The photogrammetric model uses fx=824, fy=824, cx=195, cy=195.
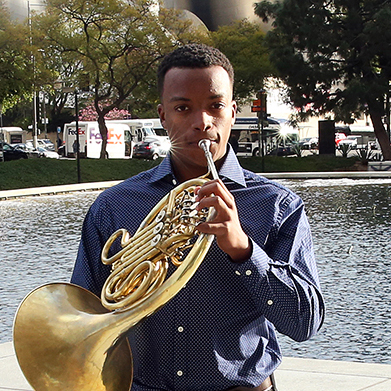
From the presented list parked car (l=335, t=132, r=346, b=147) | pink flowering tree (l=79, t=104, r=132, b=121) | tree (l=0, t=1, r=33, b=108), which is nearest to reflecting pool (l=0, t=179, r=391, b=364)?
tree (l=0, t=1, r=33, b=108)

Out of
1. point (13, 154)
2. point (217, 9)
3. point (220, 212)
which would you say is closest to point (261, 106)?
point (13, 154)

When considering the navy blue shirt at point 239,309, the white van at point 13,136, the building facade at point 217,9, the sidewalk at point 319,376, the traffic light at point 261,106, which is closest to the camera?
the navy blue shirt at point 239,309

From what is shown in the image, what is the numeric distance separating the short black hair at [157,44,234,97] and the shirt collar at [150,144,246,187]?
204 mm

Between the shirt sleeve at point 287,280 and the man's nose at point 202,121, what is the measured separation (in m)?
0.30

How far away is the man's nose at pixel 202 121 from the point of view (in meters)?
1.97

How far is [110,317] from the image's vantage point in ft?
6.08

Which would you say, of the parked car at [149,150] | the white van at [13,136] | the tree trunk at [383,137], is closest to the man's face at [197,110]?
the tree trunk at [383,137]

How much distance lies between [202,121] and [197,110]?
5cm

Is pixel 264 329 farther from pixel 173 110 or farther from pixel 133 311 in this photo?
pixel 173 110

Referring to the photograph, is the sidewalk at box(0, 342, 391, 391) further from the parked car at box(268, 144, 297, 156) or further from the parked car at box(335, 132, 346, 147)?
the parked car at box(335, 132, 346, 147)

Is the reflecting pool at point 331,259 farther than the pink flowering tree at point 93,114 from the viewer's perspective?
No

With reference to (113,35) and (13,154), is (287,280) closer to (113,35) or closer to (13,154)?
(113,35)

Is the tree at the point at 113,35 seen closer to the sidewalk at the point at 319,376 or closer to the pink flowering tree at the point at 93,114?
the sidewalk at the point at 319,376

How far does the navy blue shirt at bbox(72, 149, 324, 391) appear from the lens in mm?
1957
